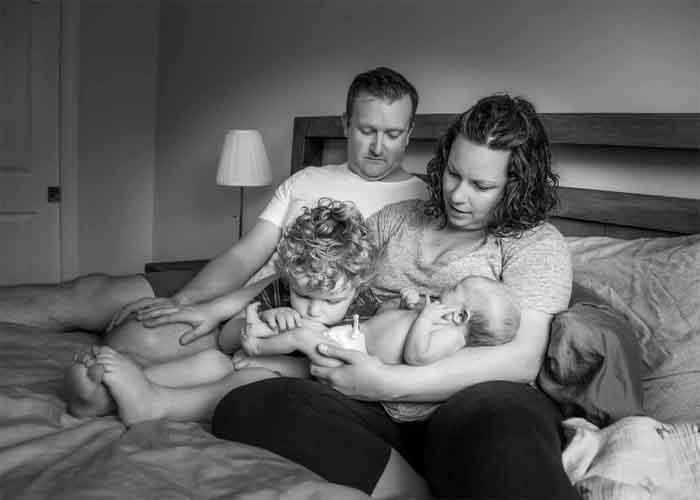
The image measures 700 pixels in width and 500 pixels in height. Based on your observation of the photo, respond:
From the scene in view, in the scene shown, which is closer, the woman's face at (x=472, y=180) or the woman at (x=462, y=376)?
the woman at (x=462, y=376)

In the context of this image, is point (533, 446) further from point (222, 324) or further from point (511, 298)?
point (222, 324)

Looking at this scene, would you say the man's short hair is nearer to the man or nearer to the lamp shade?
the man

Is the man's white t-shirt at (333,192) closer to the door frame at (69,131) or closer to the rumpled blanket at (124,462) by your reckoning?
the rumpled blanket at (124,462)

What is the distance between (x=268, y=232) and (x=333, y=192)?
0.24m

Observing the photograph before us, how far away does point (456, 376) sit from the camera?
126cm

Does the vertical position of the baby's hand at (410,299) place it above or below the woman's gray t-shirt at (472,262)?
below

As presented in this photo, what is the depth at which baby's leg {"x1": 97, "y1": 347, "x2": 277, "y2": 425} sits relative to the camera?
1.23 meters

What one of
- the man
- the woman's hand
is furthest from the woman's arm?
the man

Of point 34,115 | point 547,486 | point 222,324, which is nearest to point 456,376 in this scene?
point 547,486

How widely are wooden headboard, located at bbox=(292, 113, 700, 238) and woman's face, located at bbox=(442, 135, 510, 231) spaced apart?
1.93 ft

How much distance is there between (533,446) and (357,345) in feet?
1.63

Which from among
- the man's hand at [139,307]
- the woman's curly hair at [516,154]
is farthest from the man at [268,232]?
the woman's curly hair at [516,154]

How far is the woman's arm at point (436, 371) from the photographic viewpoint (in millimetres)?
1245

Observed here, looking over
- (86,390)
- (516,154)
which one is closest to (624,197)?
(516,154)
